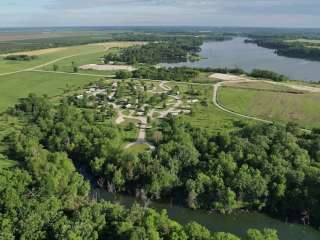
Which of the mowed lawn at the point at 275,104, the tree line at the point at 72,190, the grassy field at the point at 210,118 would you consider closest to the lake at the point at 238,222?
the tree line at the point at 72,190

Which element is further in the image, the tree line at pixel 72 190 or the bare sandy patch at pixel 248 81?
the bare sandy patch at pixel 248 81

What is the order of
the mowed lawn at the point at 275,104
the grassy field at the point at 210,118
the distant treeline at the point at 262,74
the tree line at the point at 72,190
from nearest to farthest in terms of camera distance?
the tree line at the point at 72,190
the grassy field at the point at 210,118
the mowed lawn at the point at 275,104
the distant treeline at the point at 262,74

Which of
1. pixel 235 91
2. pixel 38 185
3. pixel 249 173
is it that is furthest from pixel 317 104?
pixel 38 185

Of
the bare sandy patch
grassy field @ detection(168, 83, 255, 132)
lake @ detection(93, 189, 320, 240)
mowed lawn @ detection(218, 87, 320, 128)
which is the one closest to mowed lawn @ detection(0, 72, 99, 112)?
the bare sandy patch

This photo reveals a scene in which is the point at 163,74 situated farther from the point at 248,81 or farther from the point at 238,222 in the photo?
the point at 238,222

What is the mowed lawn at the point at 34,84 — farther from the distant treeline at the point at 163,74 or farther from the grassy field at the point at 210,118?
the grassy field at the point at 210,118

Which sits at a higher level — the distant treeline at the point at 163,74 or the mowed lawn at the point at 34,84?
the distant treeline at the point at 163,74
